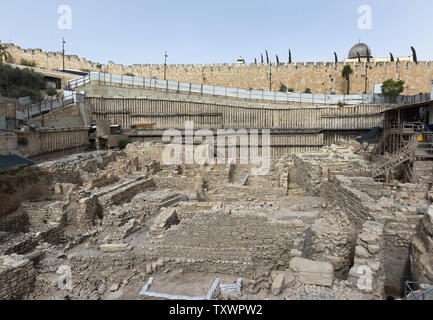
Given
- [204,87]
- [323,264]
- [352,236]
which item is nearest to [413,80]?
[204,87]

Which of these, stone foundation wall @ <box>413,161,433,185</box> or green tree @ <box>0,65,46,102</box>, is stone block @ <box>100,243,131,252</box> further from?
green tree @ <box>0,65,46,102</box>

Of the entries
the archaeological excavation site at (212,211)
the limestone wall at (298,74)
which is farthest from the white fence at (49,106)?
the limestone wall at (298,74)

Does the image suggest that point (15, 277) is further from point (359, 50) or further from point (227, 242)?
point (359, 50)

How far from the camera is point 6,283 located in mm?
6367

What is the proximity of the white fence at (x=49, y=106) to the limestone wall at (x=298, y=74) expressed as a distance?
13.7m

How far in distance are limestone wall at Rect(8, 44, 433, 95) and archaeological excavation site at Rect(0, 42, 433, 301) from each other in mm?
10166

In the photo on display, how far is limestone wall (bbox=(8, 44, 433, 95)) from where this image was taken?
29.7m

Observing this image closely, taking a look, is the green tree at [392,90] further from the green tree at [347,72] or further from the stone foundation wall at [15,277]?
the stone foundation wall at [15,277]

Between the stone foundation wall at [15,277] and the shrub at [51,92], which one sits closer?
the stone foundation wall at [15,277]

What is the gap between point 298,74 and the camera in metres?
32.1

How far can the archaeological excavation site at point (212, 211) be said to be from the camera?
632 centimetres

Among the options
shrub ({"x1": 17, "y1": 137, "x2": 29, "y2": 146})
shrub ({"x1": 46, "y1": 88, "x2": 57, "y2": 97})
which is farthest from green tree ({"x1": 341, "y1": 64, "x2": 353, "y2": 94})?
shrub ({"x1": 17, "y1": 137, "x2": 29, "y2": 146})

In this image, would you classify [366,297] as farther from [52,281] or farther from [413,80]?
[413,80]
